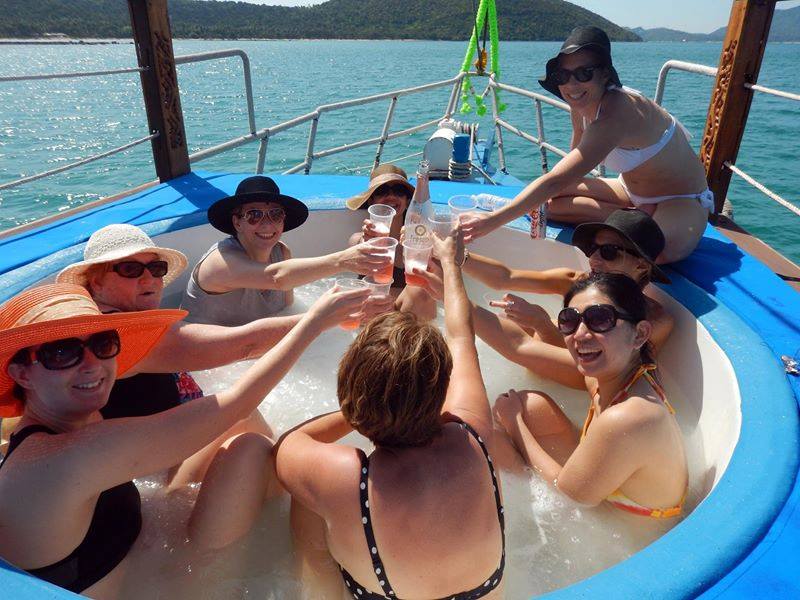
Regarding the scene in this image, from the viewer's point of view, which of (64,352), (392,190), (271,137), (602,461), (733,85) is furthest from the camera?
(271,137)

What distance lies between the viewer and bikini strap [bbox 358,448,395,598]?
4.44ft

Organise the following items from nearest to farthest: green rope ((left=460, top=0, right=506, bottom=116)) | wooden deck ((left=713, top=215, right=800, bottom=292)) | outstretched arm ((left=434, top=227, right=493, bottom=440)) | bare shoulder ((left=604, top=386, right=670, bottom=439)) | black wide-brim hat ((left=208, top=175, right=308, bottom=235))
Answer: outstretched arm ((left=434, top=227, right=493, bottom=440)), bare shoulder ((left=604, top=386, right=670, bottom=439)), black wide-brim hat ((left=208, top=175, right=308, bottom=235)), wooden deck ((left=713, top=215, right=800, bottom=292)), green rope ((left=460, top=0, right=506, bottom=116))

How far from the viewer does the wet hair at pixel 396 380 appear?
1300 mm

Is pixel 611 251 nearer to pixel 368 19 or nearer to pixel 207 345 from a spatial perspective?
pixel 207 345

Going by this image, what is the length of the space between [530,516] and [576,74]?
212 cm

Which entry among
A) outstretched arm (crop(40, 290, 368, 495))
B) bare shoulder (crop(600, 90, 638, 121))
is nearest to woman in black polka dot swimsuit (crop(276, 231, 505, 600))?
outstretched arm (crop(40, 290, 368, 495))

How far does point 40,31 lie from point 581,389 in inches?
2065

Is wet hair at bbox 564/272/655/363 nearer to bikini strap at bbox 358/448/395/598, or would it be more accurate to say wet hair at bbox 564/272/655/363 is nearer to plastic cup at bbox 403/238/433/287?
plastic cup at bbox 403/238/433/287

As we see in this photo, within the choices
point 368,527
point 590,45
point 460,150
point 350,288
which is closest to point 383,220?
point 350,288

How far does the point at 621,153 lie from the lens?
3.15 meters

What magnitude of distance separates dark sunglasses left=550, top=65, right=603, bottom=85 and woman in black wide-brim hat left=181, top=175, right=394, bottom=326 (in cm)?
149

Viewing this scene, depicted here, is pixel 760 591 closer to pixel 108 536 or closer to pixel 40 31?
pixel 108 536

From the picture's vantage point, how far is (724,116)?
12.9 feet

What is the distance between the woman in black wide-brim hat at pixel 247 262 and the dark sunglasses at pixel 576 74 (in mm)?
1485
